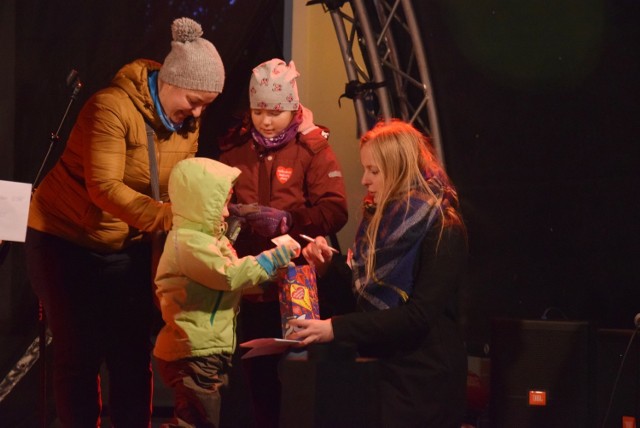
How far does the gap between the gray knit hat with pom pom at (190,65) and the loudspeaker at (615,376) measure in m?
1.91

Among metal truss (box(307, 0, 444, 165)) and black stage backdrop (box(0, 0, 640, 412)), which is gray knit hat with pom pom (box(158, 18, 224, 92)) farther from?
metal truss (box(307, 0, 444, 165))

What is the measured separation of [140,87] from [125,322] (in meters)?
0.90

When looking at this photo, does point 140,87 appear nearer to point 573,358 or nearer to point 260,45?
point 260,45

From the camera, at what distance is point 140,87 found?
3406mm

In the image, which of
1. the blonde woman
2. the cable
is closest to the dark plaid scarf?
the blonde woman

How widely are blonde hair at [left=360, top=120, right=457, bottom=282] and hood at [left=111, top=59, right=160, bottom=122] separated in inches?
38.3

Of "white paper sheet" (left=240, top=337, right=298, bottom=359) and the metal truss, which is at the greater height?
the metal truss

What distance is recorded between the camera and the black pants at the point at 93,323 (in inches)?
130

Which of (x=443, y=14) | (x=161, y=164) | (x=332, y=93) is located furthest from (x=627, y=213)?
(x=161, y=164)

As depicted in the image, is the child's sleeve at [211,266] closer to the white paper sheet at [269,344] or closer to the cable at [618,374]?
the white paper sheet at [269,344]

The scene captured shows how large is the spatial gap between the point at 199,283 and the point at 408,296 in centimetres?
88

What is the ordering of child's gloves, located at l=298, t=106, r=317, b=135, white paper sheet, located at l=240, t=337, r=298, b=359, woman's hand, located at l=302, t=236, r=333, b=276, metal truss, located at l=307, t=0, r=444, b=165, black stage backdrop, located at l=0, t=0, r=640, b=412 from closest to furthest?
white paper sheet, located at l=240, t=337, r=298, b=359, woman's hand, located at l=302, t=236, r=333, b=276, child's gloves, located at l=298, t=106, r=317, b=135, black stage backdrop, located at l=0, t=0, r=640, b=412, metal truss, located at l=307, t=0, r=444, b=165

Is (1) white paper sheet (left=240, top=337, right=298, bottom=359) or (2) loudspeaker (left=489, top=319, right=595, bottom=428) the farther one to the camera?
(2) loudspeaker (left=489, top=319, right=595, bottom=428)

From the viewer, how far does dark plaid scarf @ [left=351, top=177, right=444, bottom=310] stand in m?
2.66
